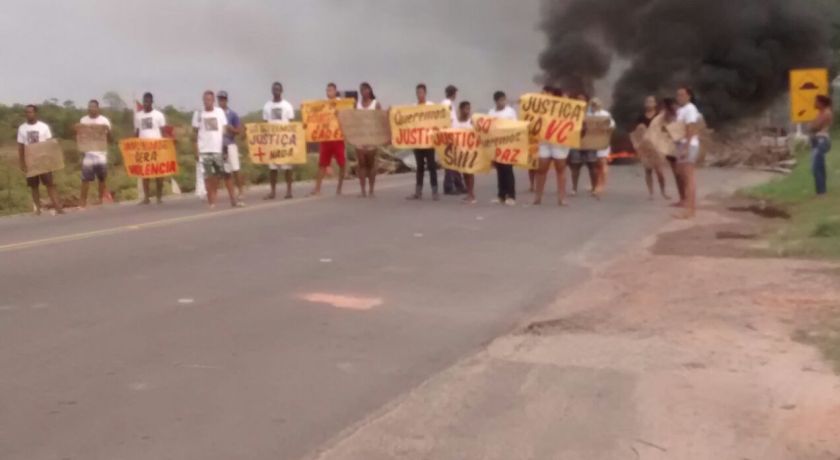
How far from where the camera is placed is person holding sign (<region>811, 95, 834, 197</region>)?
1567 centimetres

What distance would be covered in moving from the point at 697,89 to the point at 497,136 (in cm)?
1865

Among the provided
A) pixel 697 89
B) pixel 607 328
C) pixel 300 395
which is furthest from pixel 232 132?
pixel 697 89

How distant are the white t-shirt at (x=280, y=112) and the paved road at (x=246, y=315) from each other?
3.76 metres

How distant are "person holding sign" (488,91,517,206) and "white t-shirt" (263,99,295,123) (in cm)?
337

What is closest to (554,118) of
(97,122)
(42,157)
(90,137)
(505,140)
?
(505,140)

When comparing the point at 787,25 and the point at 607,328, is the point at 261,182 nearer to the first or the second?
the point at 787,25

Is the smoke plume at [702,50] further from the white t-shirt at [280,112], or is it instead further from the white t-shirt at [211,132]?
the white t-shirt at [211,132]

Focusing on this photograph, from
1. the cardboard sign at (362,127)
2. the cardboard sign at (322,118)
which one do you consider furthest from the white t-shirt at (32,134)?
the cardboard sign at (362,127)

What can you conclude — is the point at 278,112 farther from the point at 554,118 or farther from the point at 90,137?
the point at 554,118

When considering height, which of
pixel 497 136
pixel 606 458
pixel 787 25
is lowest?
pixel 606 458

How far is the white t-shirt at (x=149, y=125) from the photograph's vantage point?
1853 centimetres

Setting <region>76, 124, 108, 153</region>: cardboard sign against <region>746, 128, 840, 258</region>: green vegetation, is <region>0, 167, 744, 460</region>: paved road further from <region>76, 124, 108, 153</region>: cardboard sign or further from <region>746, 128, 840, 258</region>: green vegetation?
<region>76, 124, 108, 153</region>: cardboard sign

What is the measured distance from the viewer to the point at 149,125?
18.6 m

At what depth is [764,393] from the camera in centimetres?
596
